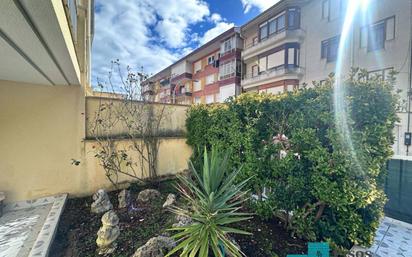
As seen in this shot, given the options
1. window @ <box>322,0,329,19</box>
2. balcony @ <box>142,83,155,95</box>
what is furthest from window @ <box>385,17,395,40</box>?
balcony @ <box>142,83,155,95</box>

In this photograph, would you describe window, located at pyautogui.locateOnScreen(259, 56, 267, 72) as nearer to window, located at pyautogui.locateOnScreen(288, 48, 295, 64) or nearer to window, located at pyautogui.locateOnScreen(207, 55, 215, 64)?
window, located at pyautogui.locateOnScreen(288, 48, 295, 64)

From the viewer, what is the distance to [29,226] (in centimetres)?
393

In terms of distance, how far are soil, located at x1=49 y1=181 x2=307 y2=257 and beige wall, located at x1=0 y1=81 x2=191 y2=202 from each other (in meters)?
1.01

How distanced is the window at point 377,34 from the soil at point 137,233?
47.6 ft

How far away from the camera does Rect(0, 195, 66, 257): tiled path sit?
10.2ft

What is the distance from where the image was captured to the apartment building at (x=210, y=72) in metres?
20.9

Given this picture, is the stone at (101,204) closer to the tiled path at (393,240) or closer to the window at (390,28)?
the tiled path at (393,240)

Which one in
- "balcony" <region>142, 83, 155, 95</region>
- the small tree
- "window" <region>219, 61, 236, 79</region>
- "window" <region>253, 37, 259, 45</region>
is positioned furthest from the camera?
"window" <region>219, 61, 236, 79</region>

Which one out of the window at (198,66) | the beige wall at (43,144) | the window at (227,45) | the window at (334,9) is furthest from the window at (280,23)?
the beige wall at (43,144)

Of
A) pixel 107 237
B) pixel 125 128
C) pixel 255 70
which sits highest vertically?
pixel 255 70

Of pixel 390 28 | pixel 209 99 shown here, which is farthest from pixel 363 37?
pixel 209 99

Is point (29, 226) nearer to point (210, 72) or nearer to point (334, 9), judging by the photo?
point (334, 9)

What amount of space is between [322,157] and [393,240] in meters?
2.31

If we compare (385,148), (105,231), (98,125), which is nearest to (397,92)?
(385,148)
